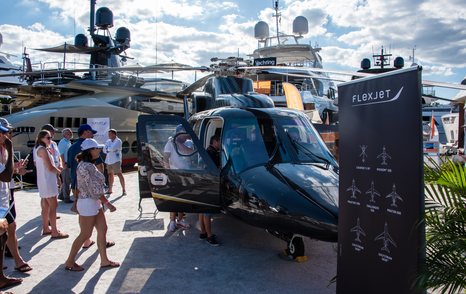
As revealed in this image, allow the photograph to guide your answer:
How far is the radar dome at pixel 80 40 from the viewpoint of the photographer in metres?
22.1

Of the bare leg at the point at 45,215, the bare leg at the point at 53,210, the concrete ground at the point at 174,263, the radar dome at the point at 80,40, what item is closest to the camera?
the concrete ground at the point at 174,263

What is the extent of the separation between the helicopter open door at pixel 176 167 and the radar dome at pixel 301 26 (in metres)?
25.9

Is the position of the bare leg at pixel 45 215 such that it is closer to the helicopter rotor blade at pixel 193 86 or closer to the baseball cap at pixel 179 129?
the baseball cap at pixel 179 129

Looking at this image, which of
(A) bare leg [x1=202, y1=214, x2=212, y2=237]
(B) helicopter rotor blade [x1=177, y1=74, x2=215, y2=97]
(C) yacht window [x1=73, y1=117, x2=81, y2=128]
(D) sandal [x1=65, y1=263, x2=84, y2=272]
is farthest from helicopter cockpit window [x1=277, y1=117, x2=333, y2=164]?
(C) yacht window [x1=73, y1=117, x2=81, y2=128]

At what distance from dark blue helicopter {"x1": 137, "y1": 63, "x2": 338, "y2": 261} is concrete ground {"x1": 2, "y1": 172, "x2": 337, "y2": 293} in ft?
1.64

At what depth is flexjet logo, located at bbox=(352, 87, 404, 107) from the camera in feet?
9.21

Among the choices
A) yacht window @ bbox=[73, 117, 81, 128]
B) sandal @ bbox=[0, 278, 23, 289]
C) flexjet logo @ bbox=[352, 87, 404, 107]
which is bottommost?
sandal @ bbox=[0, 278, 23, 289]

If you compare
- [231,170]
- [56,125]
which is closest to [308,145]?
[231,170]

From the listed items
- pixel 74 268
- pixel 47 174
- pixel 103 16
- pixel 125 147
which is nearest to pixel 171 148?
pixel 47 174

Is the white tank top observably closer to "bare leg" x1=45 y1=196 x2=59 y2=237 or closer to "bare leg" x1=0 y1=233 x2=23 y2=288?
"bare leg" x1=45 y1=196 x2=59 y2=237

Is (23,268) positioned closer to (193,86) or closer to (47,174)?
(47,174)

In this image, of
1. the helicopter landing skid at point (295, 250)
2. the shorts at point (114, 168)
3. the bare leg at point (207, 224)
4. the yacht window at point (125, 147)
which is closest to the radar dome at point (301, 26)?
the yacht window at point (125, 147)

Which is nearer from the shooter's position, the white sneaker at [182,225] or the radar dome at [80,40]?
the white sneaker at [182,225]

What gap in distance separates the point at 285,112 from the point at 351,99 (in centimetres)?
271
